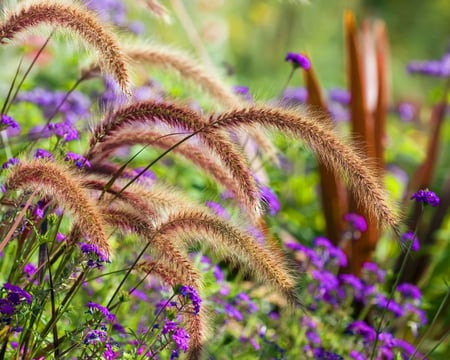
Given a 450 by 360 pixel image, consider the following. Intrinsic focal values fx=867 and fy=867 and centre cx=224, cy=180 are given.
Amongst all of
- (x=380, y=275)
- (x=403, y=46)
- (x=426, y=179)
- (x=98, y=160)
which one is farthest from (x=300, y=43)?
(x=98, y=160)

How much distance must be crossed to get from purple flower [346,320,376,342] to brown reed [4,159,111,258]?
132cm

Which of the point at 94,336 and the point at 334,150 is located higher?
the point at 334,150

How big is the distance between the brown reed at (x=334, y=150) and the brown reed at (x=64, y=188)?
0.50m

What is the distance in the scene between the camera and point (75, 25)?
238 cm

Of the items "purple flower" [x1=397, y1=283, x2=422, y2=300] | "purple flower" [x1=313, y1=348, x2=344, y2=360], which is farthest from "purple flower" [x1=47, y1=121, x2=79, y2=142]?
"purple flower" [x1=397, y1=283, x2=422, y2=300]

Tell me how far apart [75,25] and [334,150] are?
0.78 m

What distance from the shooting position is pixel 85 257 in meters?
2.38

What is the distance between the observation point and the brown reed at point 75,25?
7.45 ft

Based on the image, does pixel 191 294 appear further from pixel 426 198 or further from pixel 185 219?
pixel 426 198

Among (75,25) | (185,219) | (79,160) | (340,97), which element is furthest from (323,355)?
(340,97)

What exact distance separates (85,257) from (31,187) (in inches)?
9.7

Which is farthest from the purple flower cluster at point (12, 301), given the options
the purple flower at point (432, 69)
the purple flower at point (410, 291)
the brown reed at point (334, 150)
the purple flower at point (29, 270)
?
the purple flower at point (432, 69)

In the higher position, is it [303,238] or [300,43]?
[300,43]

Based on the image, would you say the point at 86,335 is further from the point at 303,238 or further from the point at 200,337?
the point at 303,238
